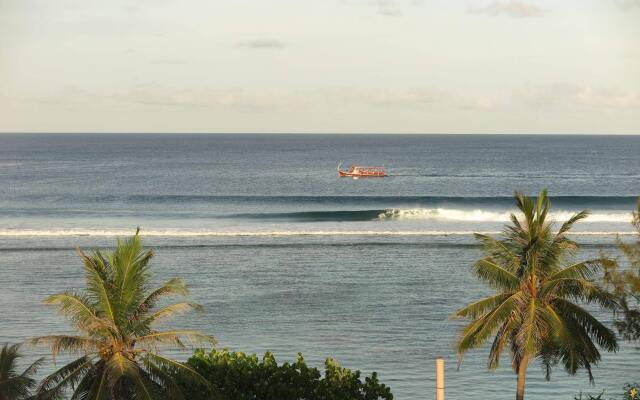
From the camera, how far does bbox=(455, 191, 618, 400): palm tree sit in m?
22.2

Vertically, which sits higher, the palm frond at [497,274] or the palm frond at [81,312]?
the palm frond at [497,274]

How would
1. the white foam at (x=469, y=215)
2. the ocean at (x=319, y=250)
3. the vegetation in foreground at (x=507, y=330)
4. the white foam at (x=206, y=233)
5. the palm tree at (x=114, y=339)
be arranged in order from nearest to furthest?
the palm tree at (x=114, y=339), the vegetation in foreground at (x=507, y=330), the ocean at (x=319, y=250), the white foam at (x=206, y=233), the white foam at (x=469, y=215)

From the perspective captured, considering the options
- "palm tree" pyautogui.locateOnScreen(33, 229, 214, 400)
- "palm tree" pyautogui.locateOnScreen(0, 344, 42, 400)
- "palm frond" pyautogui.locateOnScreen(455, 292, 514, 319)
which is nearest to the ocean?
"palm frond" pyautogui.locateOnScreen(455, 292, 514, 319)

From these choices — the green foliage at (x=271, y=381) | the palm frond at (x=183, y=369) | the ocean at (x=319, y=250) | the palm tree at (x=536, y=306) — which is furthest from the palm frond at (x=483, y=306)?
the palm frond at (x=183, y=369)

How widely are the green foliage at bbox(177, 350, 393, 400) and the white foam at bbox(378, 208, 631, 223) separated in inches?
2187

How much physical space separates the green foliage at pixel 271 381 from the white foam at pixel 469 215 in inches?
2187

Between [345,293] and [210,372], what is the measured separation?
2259 centimetres

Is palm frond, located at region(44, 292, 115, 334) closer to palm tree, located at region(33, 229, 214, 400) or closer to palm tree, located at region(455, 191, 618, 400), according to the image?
palm tree, located at region(33, 229, 214, 400)

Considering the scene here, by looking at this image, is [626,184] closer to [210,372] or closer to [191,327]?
[191,327]

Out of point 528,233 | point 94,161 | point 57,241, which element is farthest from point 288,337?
point 94,161

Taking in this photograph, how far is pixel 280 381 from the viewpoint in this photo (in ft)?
73.4

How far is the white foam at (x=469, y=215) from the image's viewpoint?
253ft

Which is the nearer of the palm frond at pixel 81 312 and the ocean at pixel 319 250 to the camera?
the palm frond at pixel 81 312

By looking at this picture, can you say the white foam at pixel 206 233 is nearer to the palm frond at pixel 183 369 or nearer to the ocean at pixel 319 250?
the ocean at pixel 319 250
